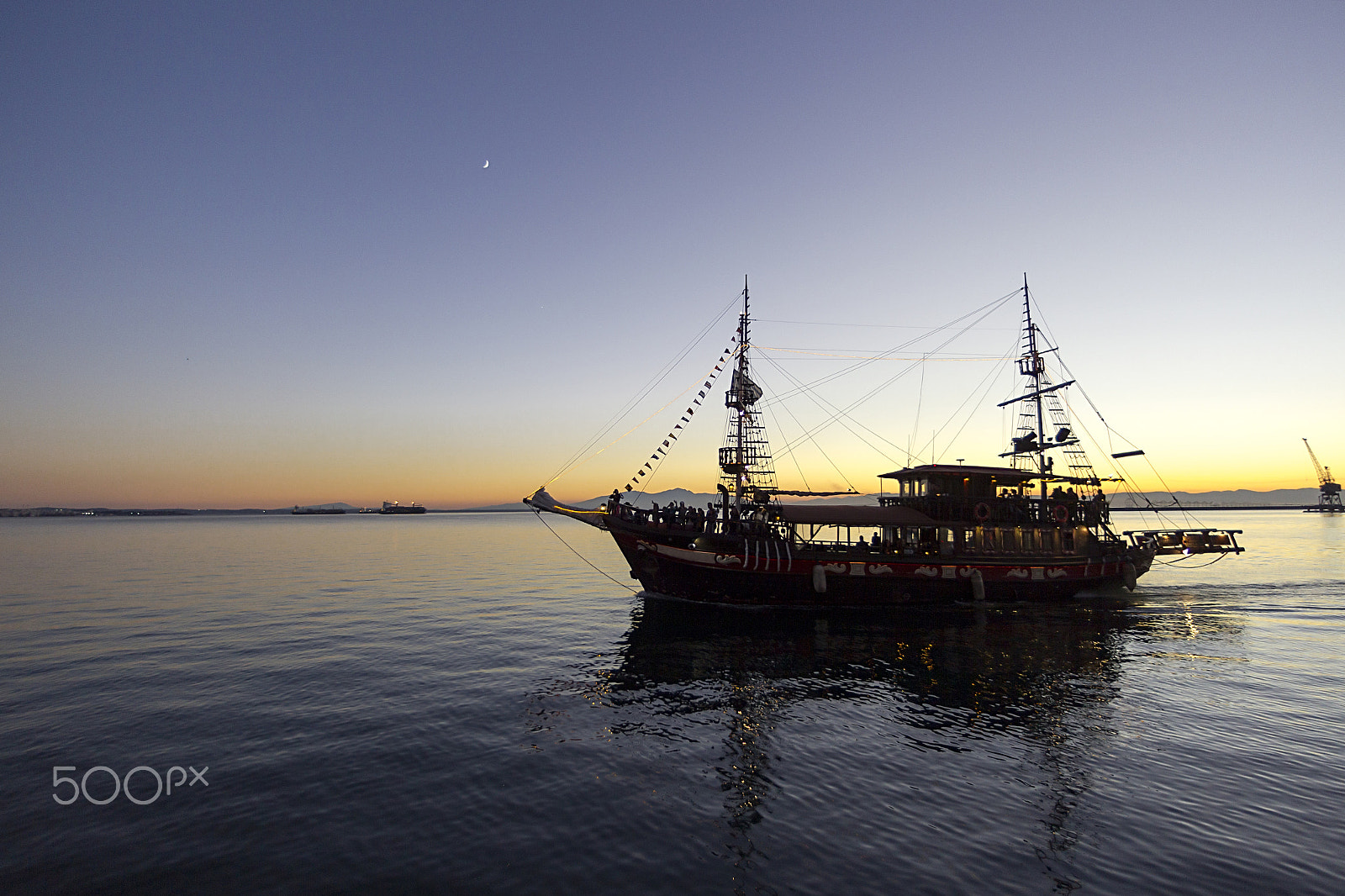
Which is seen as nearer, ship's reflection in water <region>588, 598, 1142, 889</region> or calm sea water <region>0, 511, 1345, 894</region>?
calm sea water <region>0, 511, 1345, 894</region>

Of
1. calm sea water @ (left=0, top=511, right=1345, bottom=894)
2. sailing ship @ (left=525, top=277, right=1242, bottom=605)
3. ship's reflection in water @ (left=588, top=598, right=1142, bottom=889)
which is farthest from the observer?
sailing ship @ (left=525, top=277, right=1242, bottom=605)

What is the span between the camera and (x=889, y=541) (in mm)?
39531

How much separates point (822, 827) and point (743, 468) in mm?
29379

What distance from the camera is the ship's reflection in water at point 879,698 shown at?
13.9m

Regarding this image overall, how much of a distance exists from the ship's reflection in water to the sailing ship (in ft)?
7.48

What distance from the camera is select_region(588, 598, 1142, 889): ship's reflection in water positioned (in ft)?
45.6

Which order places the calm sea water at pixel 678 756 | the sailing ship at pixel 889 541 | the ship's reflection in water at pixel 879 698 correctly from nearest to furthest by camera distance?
the calm sea water at pixel 678 756, the ship's reflection in water at pixel 879 698, the sailing ship at pixel 889 541

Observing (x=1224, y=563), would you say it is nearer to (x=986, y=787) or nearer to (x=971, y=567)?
(x=971, y=567)

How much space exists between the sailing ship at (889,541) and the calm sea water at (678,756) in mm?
2984

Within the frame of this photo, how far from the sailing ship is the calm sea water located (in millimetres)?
2984

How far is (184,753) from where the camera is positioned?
1573 cm

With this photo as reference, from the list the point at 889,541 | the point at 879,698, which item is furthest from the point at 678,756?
the point at 889,541

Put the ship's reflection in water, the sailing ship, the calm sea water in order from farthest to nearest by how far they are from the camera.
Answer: the sailing ship → the ship's reflection in water → the calm sea water

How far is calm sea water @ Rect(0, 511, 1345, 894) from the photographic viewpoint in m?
10.6
